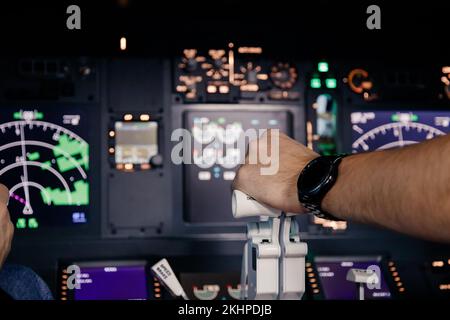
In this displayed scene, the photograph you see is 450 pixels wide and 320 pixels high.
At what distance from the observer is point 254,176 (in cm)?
155

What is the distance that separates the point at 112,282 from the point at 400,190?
1.73m

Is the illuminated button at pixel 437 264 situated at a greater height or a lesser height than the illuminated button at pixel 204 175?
lesser

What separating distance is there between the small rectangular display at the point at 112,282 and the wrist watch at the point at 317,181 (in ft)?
4.46

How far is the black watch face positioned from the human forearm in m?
0.03

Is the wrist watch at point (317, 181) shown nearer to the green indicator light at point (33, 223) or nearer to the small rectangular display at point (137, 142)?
the small rectangular display at point (137, 142)

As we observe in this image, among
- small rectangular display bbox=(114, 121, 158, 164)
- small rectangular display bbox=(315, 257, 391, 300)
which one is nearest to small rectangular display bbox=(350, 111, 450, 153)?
small rectangular display bbox=(315, 257, 391, 300)

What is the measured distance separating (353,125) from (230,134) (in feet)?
1.83

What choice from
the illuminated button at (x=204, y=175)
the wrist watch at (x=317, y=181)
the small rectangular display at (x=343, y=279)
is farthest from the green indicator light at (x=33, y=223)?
the wrist watch at (x=317, y=181)

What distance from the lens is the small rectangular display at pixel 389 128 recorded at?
2.89 meters

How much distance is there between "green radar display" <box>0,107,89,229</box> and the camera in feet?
8.73

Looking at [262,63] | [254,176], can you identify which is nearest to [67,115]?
[262,63]

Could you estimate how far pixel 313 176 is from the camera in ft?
4.43

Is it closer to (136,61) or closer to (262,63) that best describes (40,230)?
(136,61)

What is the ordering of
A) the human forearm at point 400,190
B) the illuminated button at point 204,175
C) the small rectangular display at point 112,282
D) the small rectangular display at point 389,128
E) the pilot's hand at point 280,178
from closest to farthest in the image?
the human forearm at point 400,190, the pilot's hand at point 280,178, the small rectangular display at point 112,282, the illuminated button at point 204,175, the small rectangular display at point 389,128
